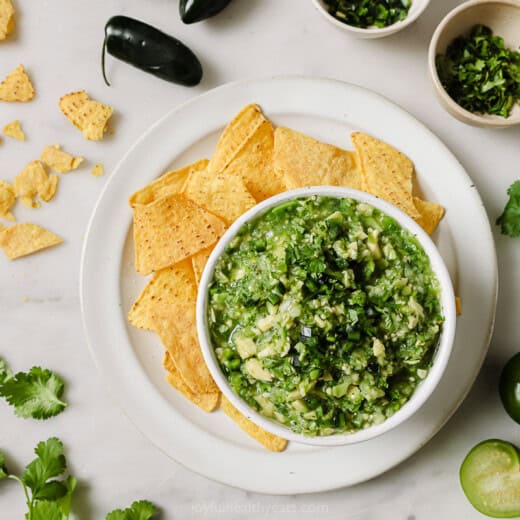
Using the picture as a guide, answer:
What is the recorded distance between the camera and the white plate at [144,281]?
244 centimetres

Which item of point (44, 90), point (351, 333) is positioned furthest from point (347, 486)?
point (44, 90)

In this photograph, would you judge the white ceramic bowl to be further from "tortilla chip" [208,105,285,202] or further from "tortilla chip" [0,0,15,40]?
"tortilla chip" [0,0,15,40]

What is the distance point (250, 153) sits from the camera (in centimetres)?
245

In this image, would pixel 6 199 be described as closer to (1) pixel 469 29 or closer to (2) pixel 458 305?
(2) pixel 458 305

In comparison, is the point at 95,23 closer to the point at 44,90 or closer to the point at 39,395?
the point at 44,90

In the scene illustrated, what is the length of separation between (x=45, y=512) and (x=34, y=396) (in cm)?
40

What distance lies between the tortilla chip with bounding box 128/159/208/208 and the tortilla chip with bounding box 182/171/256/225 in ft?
0.19

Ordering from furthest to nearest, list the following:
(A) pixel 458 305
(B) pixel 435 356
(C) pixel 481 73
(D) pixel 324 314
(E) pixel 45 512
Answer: (E) pixel 45 512 → (C) pixel 481 73 → (A) pixel 458 305 → (B) pixel 435 356 → (D) pixel 324 314

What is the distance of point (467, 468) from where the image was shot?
2559 mm

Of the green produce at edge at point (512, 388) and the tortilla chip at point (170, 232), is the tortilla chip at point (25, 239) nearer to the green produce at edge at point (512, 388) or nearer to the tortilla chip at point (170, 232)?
the tortilla chip at point (170, 232)

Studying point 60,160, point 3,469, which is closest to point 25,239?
point 60,160

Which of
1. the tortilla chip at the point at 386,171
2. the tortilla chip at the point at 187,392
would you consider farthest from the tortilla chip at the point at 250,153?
the tortilla chip at the point at 187,392

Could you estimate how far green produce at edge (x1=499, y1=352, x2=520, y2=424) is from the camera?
2443 mm

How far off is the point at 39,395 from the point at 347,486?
113 cm
